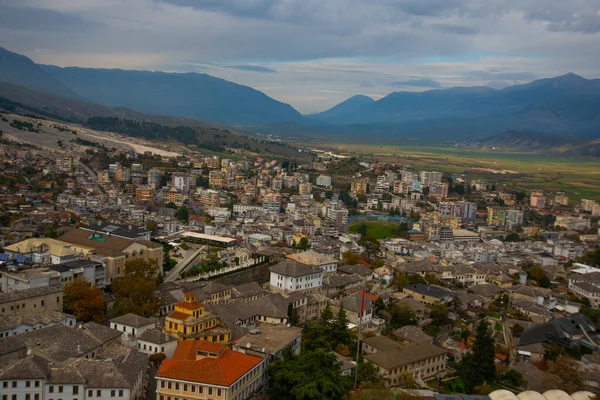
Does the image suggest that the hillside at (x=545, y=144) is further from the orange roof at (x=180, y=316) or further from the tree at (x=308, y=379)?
the tree at (x=308, y=379)

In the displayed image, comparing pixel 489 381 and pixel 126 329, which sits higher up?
pixel 126 329

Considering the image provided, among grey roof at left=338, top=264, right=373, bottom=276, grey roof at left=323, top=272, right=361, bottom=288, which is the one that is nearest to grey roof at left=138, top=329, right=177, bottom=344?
grey roof at left=323, top=272, right=361, bottom=288

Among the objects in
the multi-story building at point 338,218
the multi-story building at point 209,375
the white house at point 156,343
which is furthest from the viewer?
the multi-story building at point 338,218

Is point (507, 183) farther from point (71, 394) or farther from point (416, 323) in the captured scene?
point (71, 394)

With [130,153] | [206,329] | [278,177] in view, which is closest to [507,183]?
[278,177]

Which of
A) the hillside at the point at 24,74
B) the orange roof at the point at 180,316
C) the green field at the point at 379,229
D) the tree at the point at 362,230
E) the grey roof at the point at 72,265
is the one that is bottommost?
the green field at the point at 379,229

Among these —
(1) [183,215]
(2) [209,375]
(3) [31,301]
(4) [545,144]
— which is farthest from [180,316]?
(4) [545,144]

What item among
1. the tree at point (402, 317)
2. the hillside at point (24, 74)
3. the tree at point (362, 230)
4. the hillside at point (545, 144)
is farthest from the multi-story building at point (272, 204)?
the hillside at point (24, 74)

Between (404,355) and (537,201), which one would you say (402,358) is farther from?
(537,201)
